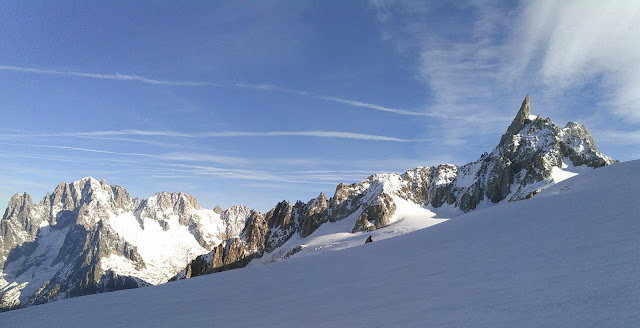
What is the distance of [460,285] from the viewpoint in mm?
7129

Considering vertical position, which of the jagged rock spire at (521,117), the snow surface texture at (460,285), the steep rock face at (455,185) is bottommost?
the snow surface texture at (460,285)

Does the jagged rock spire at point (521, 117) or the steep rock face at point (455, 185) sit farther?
the jagged rock spire at point (521, 117)

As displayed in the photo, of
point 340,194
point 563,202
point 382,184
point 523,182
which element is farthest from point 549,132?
point 563,202

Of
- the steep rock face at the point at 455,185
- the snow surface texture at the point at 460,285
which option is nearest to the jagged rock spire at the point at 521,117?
the steep rock face at the point at 455,185

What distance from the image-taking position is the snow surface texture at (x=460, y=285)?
17.4 ft

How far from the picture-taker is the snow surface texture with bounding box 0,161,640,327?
5305 mm

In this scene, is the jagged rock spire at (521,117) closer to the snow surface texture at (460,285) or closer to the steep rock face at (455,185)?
the steep rock face at (455,185)

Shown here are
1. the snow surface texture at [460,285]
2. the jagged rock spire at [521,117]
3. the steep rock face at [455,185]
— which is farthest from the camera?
the jagged rock spire at [521,117]

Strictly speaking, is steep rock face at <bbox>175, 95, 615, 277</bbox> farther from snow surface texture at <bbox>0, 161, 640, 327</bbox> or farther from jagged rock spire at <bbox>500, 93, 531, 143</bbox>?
snow surface texture at <bbox>0, 161, 640, 327</bbox>

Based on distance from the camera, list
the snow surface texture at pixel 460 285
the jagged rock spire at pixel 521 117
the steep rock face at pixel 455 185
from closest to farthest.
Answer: the snow surface texture at pixel 460 285
the steep rock face at pixel 455 185
the jagged rock spire at pixel 521 117

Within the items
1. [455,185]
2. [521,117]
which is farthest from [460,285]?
[521,117]

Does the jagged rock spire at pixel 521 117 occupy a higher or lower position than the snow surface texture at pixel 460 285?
higher

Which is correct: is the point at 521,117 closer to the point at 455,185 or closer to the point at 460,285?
the point at 455,185

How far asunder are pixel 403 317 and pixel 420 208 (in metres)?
151
